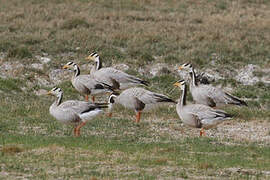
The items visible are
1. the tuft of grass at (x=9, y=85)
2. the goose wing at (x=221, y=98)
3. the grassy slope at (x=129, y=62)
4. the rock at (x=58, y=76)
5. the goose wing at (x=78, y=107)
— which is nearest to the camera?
the grassy slope at (x=129, y=62)

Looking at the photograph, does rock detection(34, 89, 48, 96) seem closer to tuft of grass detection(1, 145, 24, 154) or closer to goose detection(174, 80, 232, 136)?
goose detection(174, 80, 232, 136)

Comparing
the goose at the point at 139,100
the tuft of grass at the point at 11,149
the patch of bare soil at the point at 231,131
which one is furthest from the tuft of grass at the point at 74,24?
the tuft of grass at the point at 11,149

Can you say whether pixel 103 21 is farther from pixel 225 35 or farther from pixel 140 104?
pixel 140 104

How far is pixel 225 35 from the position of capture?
2956 centimetres

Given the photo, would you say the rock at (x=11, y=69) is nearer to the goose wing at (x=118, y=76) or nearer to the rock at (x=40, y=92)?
the rock at (x=40, y=92)

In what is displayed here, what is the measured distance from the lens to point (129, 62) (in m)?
26.5

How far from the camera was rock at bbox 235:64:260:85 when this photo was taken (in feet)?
83.7

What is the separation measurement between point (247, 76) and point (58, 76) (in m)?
7.47

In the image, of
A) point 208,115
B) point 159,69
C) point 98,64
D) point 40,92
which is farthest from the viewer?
point 159,69

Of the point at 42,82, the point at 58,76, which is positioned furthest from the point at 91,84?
the point at 58,76

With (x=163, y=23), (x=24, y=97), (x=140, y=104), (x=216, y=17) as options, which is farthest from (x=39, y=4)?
(x=140, y=104)

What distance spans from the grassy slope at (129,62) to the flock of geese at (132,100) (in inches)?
23.6

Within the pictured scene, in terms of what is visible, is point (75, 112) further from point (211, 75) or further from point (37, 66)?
point (211, 75)

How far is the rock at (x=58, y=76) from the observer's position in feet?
81.7
